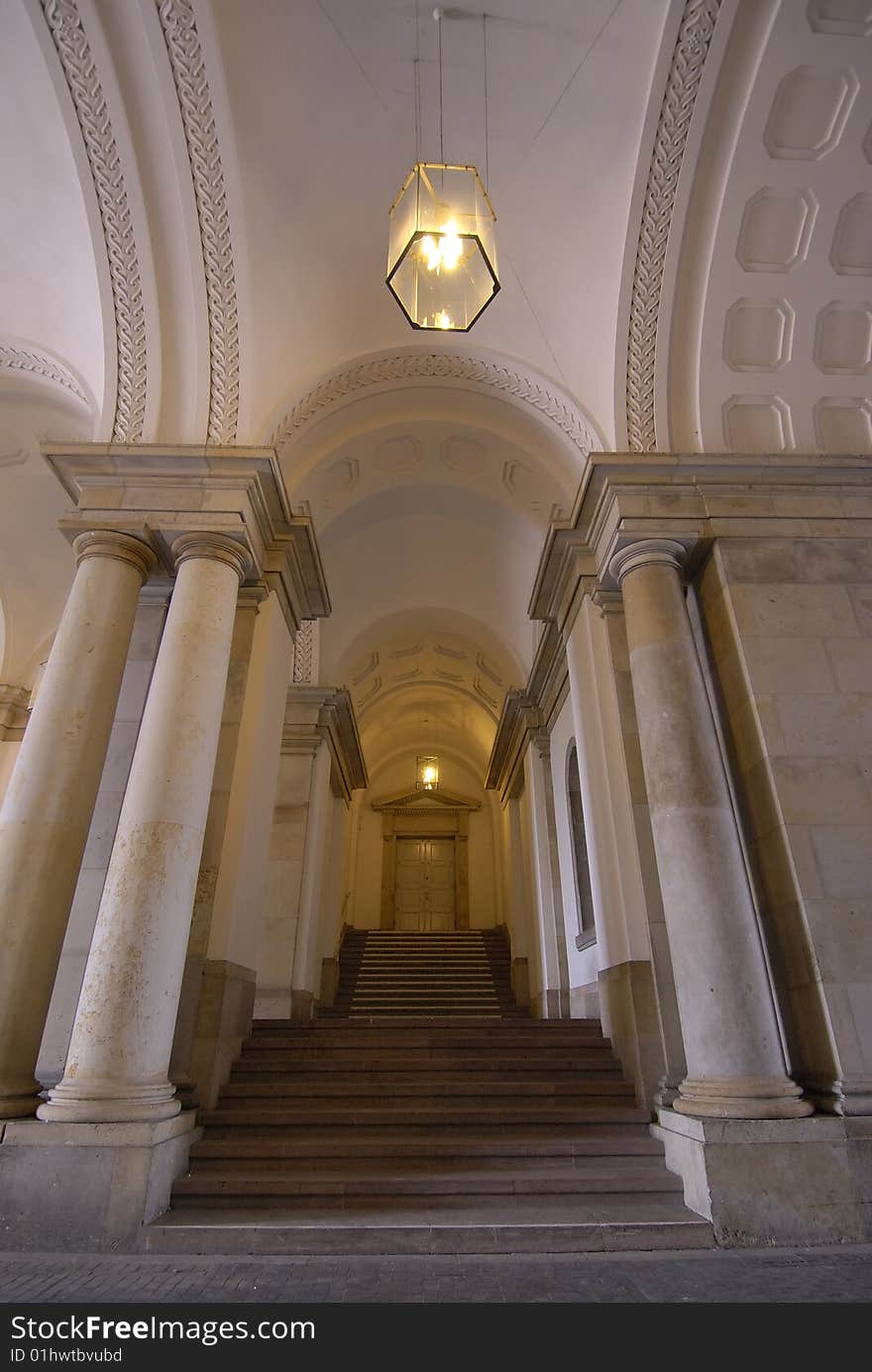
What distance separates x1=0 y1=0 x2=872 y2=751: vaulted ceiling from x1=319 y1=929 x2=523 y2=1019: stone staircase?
7973 millimetres

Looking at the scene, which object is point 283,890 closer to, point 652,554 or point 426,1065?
point 426,1065

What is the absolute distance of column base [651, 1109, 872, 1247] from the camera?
10.7 ft

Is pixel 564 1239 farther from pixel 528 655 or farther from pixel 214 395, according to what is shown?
pixel 528 655

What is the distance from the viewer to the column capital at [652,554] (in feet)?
16.9

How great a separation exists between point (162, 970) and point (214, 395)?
458cm

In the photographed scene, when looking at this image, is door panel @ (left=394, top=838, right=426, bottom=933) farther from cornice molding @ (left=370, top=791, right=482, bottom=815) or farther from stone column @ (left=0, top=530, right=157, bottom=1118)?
stone column @ (left=0, top=530, right=157, bottom=1118)

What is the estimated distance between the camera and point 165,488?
534 cm

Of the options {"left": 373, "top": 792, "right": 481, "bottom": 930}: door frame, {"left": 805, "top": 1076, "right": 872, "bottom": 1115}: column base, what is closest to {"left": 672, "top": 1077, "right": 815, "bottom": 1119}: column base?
{"left": 805, "top": 1076, "right": 872, "bottom": 1115}: column base

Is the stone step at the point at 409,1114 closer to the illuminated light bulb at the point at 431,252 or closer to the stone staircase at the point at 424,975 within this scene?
the illuminated light bulb at the point at 431,252

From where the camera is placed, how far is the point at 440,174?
4598mm

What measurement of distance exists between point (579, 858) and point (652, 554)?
4.24 m

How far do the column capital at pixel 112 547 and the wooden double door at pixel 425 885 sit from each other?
14217mm

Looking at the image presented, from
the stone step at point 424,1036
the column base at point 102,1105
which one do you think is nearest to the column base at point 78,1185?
the column base at point 102,1105

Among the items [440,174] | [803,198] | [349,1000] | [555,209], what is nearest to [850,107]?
[803,198]
